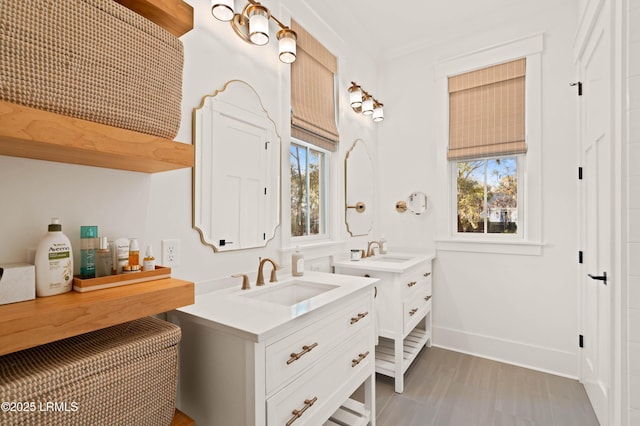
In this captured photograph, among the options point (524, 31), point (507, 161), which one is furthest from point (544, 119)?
point (524, 31)

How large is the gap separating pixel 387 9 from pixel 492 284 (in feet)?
8.44

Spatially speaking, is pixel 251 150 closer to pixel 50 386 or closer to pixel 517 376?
pixel 50 386

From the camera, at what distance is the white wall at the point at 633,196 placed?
131cm

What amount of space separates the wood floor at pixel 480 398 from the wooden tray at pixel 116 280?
5.35 ft

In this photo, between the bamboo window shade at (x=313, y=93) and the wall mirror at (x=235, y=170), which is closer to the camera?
the wall mirror at (x=235, y=170)

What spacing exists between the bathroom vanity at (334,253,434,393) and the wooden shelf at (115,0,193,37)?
1813mm

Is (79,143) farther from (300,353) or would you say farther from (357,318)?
(357,318)

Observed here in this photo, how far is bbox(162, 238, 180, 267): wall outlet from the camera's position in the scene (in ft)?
4.53

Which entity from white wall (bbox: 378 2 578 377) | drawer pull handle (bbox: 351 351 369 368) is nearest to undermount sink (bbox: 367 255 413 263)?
white wall (bbox: 378 2 578 377)

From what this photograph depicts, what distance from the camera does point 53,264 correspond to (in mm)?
918

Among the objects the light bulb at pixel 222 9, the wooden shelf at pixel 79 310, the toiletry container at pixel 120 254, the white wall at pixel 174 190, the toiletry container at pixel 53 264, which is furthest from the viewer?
the light bulb at pixel 222 9

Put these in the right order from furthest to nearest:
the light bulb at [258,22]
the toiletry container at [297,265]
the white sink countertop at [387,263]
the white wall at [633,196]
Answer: the white sink countertop at [387,263] → the toiletry container at [297,265] → the light bulb at [258,22] → the white wall at [633,196]

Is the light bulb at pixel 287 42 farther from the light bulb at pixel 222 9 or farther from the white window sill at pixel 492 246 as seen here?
the white window sill at pixel 492 246

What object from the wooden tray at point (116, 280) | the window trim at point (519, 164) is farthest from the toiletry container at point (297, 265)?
the window trim at point (519, 164)
